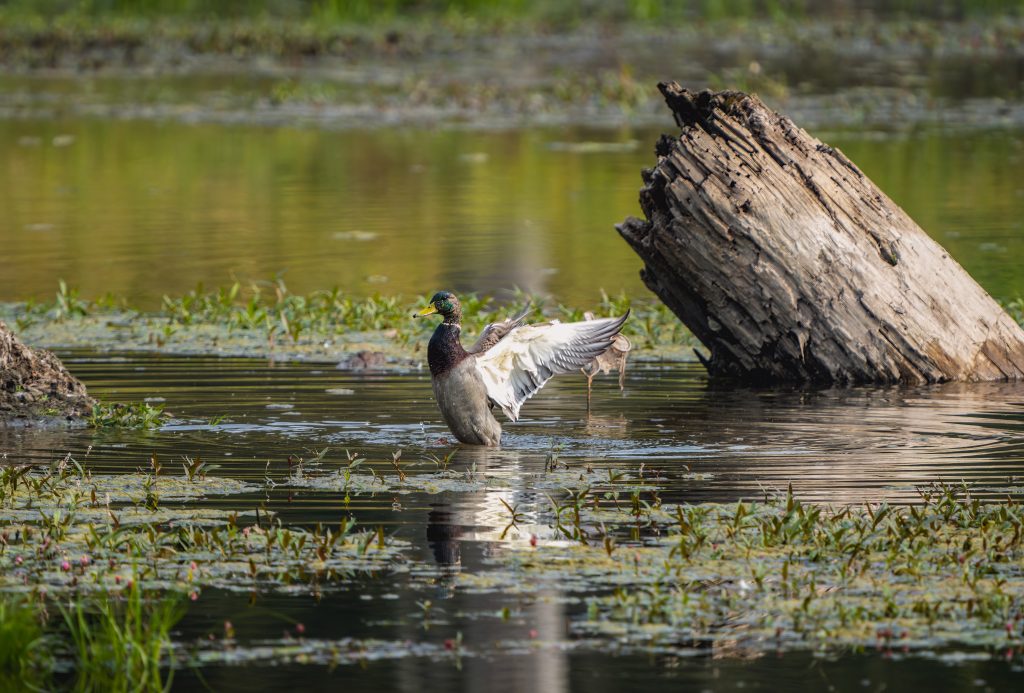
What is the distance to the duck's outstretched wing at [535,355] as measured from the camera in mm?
10164

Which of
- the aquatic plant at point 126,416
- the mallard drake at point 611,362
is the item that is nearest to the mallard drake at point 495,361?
the mallard drake at point 611,362

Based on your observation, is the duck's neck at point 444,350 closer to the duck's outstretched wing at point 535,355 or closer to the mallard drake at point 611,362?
the duck's outstretched wing at point 535,355

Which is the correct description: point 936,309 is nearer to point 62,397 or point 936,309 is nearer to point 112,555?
point 62,397

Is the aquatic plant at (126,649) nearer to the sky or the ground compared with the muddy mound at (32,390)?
nearer to the ground

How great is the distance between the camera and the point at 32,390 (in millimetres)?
10586

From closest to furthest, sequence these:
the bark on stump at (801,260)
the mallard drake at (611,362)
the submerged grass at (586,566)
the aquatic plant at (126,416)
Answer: the submerged grass at (586,566) → the aquatic plant at (126,416) → the mallard drake at (611,362) → the bark on stump at (801,260)

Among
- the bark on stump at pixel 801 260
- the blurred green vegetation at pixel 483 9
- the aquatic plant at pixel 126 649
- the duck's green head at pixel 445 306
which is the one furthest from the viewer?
the blurred green vegetation at pixel 483 9

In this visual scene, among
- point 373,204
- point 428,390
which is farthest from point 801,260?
point 373,204

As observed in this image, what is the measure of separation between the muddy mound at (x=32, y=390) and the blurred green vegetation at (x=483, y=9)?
26.2 metres

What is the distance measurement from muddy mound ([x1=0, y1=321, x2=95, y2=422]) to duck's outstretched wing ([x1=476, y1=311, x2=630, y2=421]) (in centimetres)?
234

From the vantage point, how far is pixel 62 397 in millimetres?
10570

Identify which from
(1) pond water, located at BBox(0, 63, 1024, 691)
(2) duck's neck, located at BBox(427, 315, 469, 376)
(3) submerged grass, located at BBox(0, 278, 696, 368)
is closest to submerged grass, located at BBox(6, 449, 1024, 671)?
(1) pond water, located at BBox(0, 63, 1024, 691)

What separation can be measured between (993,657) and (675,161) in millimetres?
5716

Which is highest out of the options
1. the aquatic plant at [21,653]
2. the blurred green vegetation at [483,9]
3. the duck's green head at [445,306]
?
the blurred green vegetation at [483,9]
